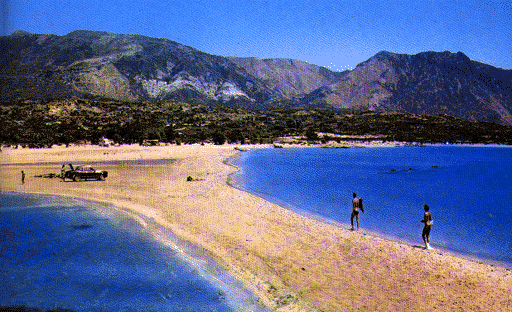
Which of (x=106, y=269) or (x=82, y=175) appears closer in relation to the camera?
(x=106, y=269)

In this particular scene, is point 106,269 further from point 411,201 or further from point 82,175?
point 411,201

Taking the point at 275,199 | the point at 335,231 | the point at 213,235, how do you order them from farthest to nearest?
the point at 275,199 < the point at 335,231 < the point at 213,235

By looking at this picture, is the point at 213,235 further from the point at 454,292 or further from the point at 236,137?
the point at 236,137

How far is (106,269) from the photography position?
11.4 m

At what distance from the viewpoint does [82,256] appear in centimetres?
1255

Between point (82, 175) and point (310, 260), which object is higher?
point (82, 175)

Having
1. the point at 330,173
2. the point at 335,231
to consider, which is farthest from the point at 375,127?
the point at 335,231

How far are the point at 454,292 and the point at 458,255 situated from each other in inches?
165

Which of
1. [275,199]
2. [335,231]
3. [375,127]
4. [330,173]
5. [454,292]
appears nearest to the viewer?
[454,292]

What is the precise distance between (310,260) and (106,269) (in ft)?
21.0

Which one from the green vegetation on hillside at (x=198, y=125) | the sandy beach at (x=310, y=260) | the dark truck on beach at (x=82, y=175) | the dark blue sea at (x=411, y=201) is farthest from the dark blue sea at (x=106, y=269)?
the green vegetation on hillside at (x=198, y=125)

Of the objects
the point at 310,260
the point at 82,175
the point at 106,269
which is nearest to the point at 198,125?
→ the point at 82,175

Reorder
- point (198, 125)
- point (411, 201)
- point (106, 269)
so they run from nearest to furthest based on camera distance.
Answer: point (106, 269) → point (411, 201) → point (198, 125)

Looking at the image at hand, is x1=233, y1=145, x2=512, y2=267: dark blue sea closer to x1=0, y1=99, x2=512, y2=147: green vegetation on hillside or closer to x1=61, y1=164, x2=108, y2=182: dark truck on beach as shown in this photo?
x1=61, y1=164, x2=108, y2=182: dark truck on beach
